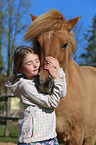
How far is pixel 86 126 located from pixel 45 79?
5.17 feet

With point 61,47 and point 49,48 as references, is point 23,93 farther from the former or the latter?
point 61,47

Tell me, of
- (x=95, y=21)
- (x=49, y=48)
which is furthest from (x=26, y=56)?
(x=95, y=21)

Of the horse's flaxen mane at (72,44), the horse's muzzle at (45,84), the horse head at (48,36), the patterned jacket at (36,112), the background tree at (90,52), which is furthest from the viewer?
the background tree at (90,52)

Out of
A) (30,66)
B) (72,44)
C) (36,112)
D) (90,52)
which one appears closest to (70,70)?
(72,44)

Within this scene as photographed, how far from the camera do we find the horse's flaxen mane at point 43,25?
7.38 feet

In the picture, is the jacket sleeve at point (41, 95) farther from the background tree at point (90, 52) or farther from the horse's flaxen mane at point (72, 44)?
the background tree at point (90, 52)

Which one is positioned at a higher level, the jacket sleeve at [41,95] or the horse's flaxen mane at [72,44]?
the horse's flaxen mane at [72,44]

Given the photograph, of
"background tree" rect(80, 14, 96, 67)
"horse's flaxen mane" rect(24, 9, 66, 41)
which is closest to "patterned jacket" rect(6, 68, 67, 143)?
"horse's flaxen mane" rect(24, 9, 66, 41)

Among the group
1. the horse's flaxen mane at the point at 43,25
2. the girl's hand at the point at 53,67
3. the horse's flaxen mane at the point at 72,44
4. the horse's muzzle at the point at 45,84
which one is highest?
the horse's flaxen mane at the point at 43,25

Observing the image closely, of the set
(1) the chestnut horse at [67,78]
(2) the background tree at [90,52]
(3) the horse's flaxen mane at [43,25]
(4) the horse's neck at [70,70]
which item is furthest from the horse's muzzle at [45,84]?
(2) the background tree at [90,52]

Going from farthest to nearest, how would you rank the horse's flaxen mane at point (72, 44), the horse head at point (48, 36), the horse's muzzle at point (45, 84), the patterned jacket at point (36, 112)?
1. the horse's flaxen mane at point (72, 44)
2. the horse head at point (48, 36)
3. the horse's muzzle at point (45, 84)
4. the patterned jacket at point (36, 112)

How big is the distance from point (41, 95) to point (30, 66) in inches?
12.2

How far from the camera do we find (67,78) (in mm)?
2836

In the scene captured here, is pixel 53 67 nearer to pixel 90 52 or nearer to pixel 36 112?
pixel 36 112
